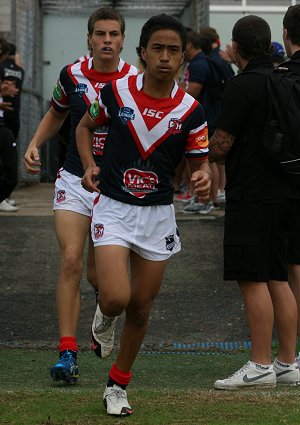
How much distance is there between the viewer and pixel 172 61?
240 inches

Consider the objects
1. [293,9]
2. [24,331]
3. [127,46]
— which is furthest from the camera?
[127,46]

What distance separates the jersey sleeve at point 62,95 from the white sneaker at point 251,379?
7.34ft

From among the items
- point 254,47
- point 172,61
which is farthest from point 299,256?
point 172,61

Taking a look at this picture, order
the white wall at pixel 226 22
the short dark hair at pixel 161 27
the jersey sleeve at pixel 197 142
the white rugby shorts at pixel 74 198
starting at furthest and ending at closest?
the white wall at pixel 226 22 → the white rugby shorts at pixel 74 198 → the jersey sleeve at pixel 197 142 → the short dark hair at pixel 161 27

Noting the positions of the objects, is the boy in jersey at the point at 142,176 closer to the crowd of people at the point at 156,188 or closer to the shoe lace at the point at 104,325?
the crowd of people at the point at 156,188

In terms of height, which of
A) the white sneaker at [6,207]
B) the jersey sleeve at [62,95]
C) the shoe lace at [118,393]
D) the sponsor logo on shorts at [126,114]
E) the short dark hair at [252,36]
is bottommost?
the white sneaker at [6,207]

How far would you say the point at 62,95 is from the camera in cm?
784

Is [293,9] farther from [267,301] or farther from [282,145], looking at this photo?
[267,301]

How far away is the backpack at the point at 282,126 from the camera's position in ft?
22.2

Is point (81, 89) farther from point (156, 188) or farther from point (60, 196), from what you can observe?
point (156, 188)

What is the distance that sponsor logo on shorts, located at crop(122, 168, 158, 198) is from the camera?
6.16 meters

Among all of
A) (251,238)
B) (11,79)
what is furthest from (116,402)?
(11,79)

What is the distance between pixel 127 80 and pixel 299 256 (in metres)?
1.84

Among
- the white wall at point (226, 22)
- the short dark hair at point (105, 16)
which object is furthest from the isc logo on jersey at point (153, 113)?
the white wall at point (226, 22)
